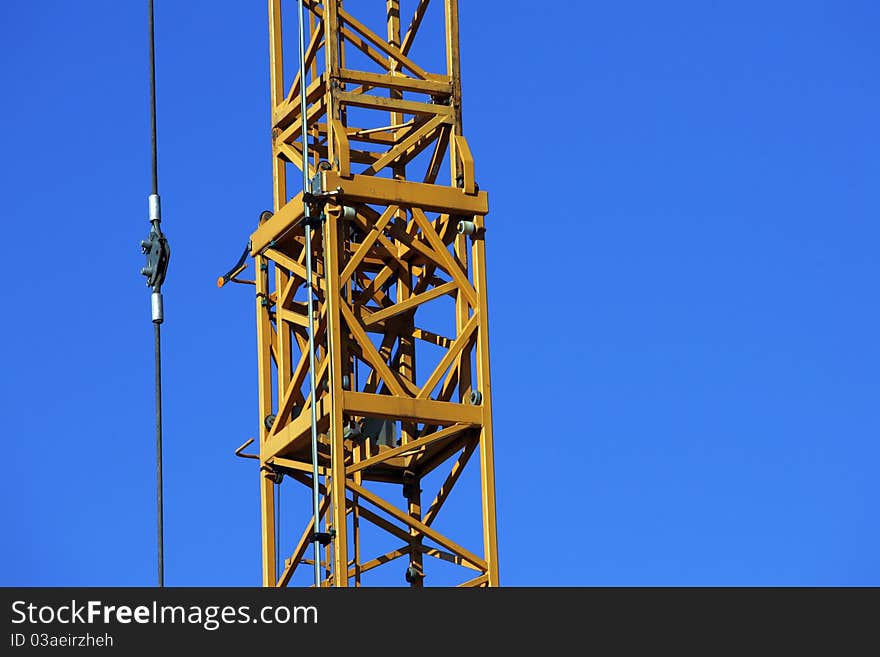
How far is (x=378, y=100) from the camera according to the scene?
40.1 m

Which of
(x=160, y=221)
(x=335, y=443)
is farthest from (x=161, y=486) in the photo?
(x=335, y=443)

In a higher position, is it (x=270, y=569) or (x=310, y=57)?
(x=310, y=57)

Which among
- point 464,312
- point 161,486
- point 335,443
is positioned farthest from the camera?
point 464,312

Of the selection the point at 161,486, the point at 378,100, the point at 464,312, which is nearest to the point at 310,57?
the point at 378,100

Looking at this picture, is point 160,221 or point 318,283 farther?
point 318,283

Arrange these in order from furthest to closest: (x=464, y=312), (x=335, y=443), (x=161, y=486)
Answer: (x=464, y=312)
(x=335, y=443)
(x=161, y=486)
